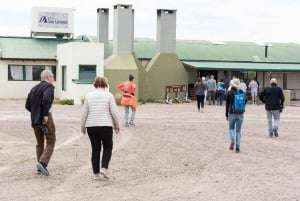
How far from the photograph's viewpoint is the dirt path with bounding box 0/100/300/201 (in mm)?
9266

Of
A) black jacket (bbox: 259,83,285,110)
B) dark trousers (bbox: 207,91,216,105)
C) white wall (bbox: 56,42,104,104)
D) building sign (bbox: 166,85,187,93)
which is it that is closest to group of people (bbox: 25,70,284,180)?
black jacket (bbox: 259,83,285,110)

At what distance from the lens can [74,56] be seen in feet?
115

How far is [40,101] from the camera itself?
10781 millimetres

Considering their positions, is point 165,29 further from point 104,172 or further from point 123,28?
point 104,172

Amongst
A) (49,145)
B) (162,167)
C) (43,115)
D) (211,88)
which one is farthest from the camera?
(211,88)

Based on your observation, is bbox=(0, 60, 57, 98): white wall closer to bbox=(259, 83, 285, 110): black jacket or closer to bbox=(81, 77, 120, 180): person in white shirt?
bbox=(259, 83, 285, 110): black jacket

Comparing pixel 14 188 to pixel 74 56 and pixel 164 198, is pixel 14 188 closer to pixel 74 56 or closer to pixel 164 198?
pixel 164 198

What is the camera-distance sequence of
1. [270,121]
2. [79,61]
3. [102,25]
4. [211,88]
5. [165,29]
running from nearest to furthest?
[270,121], [79,61], [211,88], [165,29], [102,25]

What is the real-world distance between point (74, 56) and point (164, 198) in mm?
26712

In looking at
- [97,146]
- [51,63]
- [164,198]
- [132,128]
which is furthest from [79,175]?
[51,63]

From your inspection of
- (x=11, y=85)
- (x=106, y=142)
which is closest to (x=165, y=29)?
(x=11, y=85)

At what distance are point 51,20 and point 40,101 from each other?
3264 cm

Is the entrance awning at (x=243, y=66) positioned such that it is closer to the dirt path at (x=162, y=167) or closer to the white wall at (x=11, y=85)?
the white wall at (x=11, y=85)

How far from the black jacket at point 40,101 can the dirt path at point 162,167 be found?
0.97 metres
